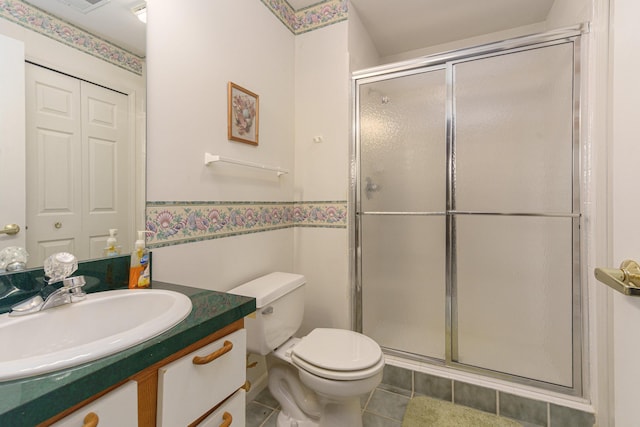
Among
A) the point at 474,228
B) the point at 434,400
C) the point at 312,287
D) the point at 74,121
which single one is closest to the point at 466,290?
the point at 474,228

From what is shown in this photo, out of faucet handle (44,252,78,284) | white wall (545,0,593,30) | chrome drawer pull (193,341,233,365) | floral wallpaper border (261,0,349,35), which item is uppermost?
floral wallpaper border (261,0,349,35)

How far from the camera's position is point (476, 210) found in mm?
1684

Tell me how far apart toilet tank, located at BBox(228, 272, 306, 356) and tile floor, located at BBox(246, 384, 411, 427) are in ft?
1.51

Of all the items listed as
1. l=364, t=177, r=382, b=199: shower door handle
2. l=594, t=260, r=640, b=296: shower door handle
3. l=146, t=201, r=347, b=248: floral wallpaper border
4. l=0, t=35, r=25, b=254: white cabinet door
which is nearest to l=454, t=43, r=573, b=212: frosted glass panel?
l=364, t=177, r=382, b=199: shower door handle

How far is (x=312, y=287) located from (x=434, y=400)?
0.95 m

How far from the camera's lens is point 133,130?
1077 millimetres

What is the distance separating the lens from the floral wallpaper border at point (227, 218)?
3.81 ft

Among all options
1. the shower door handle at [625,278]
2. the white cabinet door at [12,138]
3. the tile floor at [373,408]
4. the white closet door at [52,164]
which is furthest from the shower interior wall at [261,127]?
the shower door handle at [625,278]

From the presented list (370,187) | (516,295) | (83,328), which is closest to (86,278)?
(83,328)

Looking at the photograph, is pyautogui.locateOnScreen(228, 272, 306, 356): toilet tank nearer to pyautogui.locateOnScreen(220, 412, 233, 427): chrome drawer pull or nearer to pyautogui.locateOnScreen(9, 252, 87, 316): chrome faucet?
pyautogui.locateOnScreen(220, 412, 233, 427): chrome drawer pull

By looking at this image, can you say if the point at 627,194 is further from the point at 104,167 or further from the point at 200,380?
the point at 104,167

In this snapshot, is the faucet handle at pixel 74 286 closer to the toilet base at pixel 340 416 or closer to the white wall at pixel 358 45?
the toilet base at pixel 340 416

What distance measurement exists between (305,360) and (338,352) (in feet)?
0.50

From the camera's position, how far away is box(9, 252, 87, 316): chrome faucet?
2.53 feet
